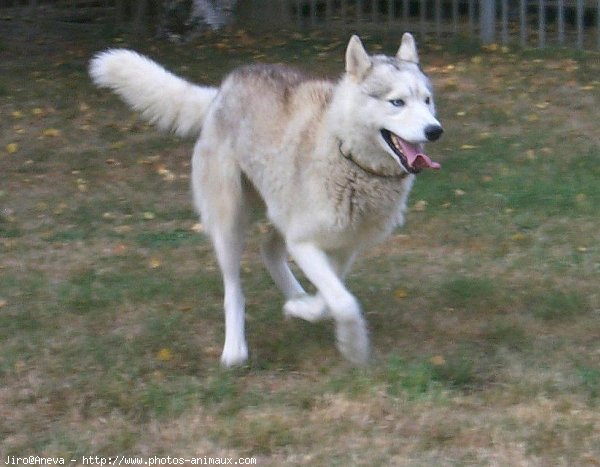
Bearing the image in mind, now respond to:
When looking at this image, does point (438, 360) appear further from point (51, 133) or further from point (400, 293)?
point (51, 133)

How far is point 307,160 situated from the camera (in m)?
5.25

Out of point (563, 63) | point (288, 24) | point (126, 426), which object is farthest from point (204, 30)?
point (126, 426)

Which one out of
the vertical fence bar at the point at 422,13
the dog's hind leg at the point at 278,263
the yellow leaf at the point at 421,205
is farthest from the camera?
the vertical fence bar at the point at 422,13

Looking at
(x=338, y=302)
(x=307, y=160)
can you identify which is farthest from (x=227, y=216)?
(x=338, y=302)

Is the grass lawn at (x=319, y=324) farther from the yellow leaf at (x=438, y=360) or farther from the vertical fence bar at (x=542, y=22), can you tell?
the vertical fence bar at (x=542, y=22)

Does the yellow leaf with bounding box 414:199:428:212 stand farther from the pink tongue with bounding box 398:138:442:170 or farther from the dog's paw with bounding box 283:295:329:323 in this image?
the pink tongue with bounding box 398:138:442:170

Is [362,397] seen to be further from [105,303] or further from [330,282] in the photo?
[105,303]

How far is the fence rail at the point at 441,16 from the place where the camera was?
12.1 metres

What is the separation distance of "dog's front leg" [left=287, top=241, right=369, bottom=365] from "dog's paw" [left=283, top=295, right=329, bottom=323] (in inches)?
4.5

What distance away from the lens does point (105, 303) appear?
607cm

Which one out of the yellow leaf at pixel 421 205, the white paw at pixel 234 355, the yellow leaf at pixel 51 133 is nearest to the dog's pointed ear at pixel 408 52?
→ the white paw at pixel 234 355

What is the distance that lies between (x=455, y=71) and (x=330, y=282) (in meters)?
6.54

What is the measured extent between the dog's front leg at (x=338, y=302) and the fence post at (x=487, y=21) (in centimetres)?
754

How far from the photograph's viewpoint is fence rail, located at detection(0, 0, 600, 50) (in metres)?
12.1
